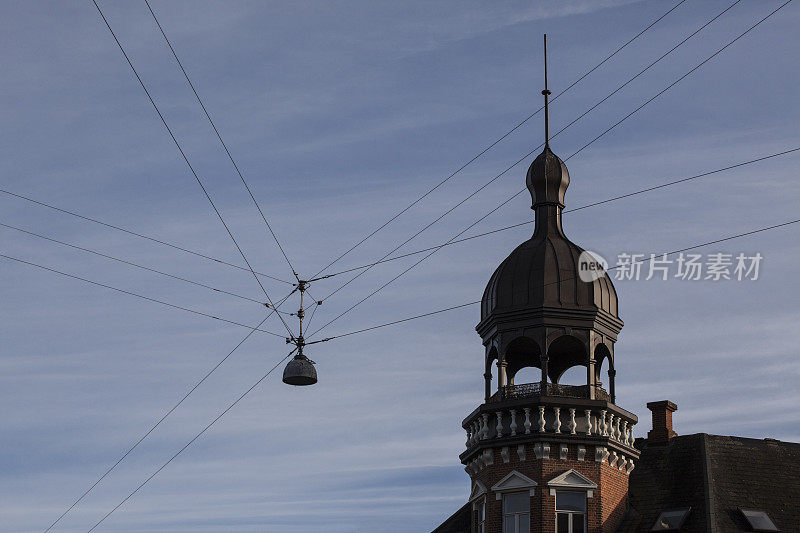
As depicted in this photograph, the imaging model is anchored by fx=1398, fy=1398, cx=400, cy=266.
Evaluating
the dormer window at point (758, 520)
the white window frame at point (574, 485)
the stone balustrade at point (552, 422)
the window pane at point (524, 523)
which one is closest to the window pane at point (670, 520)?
the dormer window at point (758, 520)

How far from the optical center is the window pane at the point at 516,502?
43406mm

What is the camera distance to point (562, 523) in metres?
43.1

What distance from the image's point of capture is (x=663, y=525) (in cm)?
4369

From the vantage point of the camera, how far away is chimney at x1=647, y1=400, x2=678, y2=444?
4881cm

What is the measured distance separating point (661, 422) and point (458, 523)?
27.0 ft

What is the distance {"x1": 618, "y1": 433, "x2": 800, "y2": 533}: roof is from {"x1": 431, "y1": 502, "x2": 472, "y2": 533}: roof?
6.76m

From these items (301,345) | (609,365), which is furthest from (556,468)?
(301,345)

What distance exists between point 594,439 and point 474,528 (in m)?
5.33

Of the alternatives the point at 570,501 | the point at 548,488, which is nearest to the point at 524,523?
the point at 548,488

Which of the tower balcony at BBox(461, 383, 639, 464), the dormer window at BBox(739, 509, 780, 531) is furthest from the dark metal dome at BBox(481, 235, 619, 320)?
the dormer window at BBox(739, 509, 780, 531)

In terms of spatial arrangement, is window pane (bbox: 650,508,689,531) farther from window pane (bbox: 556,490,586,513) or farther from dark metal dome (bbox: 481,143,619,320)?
dark metal dome (bbox: 481,143,619,320)

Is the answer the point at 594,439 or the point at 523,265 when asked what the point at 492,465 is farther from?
the point at 523,265

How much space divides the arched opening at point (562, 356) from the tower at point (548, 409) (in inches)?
6.0

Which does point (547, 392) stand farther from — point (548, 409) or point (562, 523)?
point (562, 523)
